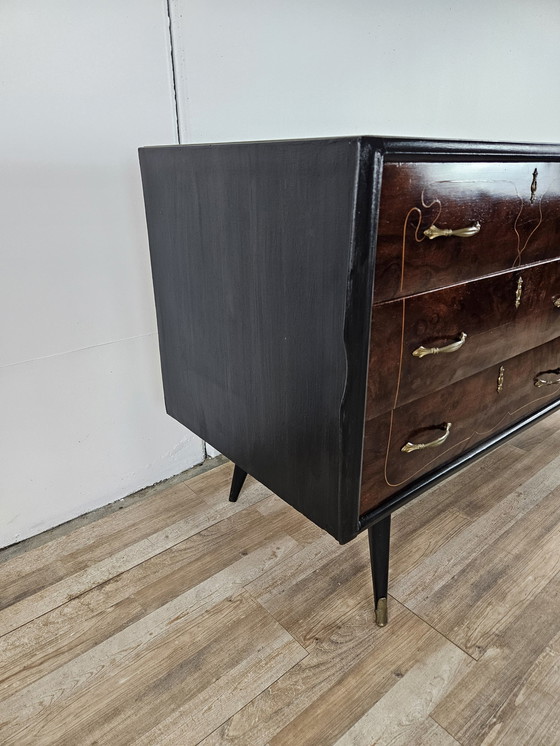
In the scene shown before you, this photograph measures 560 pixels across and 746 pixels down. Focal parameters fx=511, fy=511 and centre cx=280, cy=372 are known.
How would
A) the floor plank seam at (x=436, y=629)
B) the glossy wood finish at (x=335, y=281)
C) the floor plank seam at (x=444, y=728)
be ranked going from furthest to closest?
the floor plank seam at (x=436, y=629)
the floor plank seam at (x=444, y=728)
the glossy wood finish at (x=335, y=281)

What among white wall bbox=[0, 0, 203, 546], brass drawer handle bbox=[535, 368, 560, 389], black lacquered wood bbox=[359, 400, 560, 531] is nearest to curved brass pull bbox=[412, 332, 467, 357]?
black lacquered wood bbox=[359, 400, 560, 531]

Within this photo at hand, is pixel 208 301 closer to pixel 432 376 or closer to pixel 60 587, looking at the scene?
pixel 432 376

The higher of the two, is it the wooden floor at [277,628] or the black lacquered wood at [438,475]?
the black lacquered wood at [438,475]

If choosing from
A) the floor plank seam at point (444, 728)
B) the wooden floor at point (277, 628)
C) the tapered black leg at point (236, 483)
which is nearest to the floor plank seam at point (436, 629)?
the wooden floor at point (277, 628)

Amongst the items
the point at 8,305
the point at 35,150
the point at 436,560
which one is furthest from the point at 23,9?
the point at 436,560

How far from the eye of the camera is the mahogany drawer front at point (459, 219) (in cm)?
65

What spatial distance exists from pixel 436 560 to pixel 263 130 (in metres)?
1.04

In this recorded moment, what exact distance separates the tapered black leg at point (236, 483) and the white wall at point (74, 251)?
25 centimetres

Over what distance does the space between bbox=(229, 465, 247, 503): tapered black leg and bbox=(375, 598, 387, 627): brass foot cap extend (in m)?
0.43

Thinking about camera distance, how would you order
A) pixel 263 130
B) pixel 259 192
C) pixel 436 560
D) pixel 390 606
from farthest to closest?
1. pixel 263 130
2. pixel 436 560
3. pixel 390 606
4. pixel 259 192

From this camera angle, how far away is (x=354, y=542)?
3.69ft

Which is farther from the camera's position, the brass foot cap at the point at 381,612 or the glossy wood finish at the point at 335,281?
the brass foot cap at the point at 381,612

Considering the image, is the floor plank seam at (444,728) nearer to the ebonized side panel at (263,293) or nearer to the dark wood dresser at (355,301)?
the dark wood dresser at (355,301)

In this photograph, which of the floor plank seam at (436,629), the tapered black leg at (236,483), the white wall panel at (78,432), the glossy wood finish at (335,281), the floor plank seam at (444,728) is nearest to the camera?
the glossy wood finish at (335,281)
